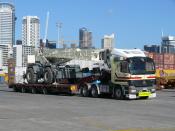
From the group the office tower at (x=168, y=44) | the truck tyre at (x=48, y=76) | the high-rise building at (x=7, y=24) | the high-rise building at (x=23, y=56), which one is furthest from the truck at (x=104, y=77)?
the high-rise building at (x=7, y=24)

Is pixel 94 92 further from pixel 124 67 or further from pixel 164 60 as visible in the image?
pixel 164 60

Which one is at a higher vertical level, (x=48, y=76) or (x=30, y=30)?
(x=30, y=30)

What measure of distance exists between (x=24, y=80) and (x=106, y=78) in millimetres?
10606

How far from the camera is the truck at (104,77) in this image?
28734mm

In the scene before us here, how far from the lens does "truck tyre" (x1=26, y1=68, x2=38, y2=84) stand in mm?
37438

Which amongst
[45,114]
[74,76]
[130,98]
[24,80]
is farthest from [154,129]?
[24,80]

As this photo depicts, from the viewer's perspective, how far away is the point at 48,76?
→ 117 feet

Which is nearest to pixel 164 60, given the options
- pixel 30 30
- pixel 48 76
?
pixel 48 76

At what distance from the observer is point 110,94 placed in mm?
31234

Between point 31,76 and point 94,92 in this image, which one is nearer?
point 94,92


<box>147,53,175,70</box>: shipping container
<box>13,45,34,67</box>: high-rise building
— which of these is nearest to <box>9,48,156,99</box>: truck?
<box>13,45,34,67</box>: high-rise building

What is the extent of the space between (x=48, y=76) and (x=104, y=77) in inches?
239

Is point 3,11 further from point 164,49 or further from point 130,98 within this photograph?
point 130,98

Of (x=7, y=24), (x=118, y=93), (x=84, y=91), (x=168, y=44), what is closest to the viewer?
(x=118, y=93)
